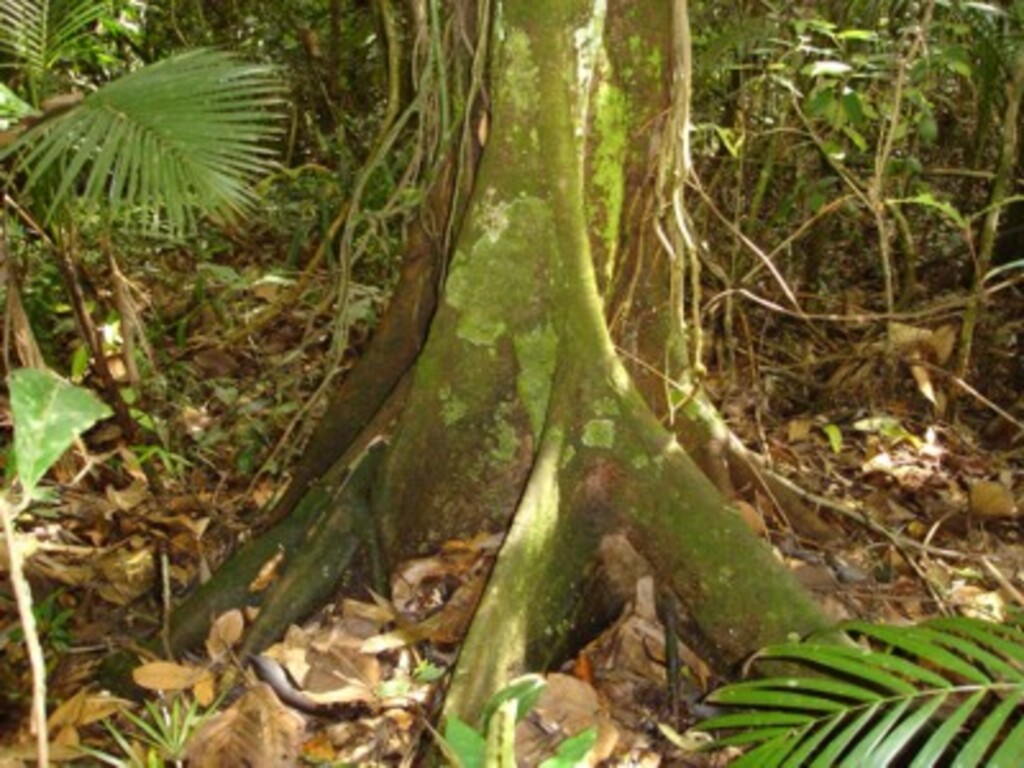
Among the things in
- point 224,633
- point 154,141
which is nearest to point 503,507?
point 224,633

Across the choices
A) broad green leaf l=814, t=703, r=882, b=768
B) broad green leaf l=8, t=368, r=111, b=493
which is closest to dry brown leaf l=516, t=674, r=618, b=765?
broad green leaf l=814, t=703, r=882, b=768

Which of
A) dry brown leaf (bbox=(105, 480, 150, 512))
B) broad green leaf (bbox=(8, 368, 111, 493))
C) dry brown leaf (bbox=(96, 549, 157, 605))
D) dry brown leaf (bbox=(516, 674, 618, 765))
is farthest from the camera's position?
dry brown leaf (bbox=(105, 480, 150, 512))

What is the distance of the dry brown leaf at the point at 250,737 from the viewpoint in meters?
2.18

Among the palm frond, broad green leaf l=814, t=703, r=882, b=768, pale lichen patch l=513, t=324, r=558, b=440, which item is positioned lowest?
broad green leaf l=814, t=703, r=882, b=768

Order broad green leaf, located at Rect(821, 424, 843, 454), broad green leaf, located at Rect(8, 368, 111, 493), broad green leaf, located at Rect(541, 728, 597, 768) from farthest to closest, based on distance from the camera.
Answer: broad green leaf, located at Rect(821, 424, 843, 454)
broad green leaf, located at Rect(541, 728, 597, 768)
broad green leaf, located at Rect(8, 368, 111, 493)

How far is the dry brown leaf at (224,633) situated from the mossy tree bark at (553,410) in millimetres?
94

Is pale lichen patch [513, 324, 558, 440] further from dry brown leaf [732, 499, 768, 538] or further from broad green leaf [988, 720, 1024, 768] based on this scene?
broad green leaf [988, 720, 1024, 768]

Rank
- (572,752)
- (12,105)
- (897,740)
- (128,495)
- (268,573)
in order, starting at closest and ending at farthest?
(897,740) → (572,752) → (12,105) → (268,573) → (128,495)

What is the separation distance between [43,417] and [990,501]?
2.79 meters

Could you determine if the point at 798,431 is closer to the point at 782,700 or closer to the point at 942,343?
the point at 942,343

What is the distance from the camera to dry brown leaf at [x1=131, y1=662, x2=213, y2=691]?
2.41 meters

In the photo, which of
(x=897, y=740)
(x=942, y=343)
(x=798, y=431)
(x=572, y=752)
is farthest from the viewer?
(x=942, y=343)

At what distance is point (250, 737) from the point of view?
7.22 feet

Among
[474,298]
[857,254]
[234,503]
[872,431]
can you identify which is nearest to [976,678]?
[474,298]
